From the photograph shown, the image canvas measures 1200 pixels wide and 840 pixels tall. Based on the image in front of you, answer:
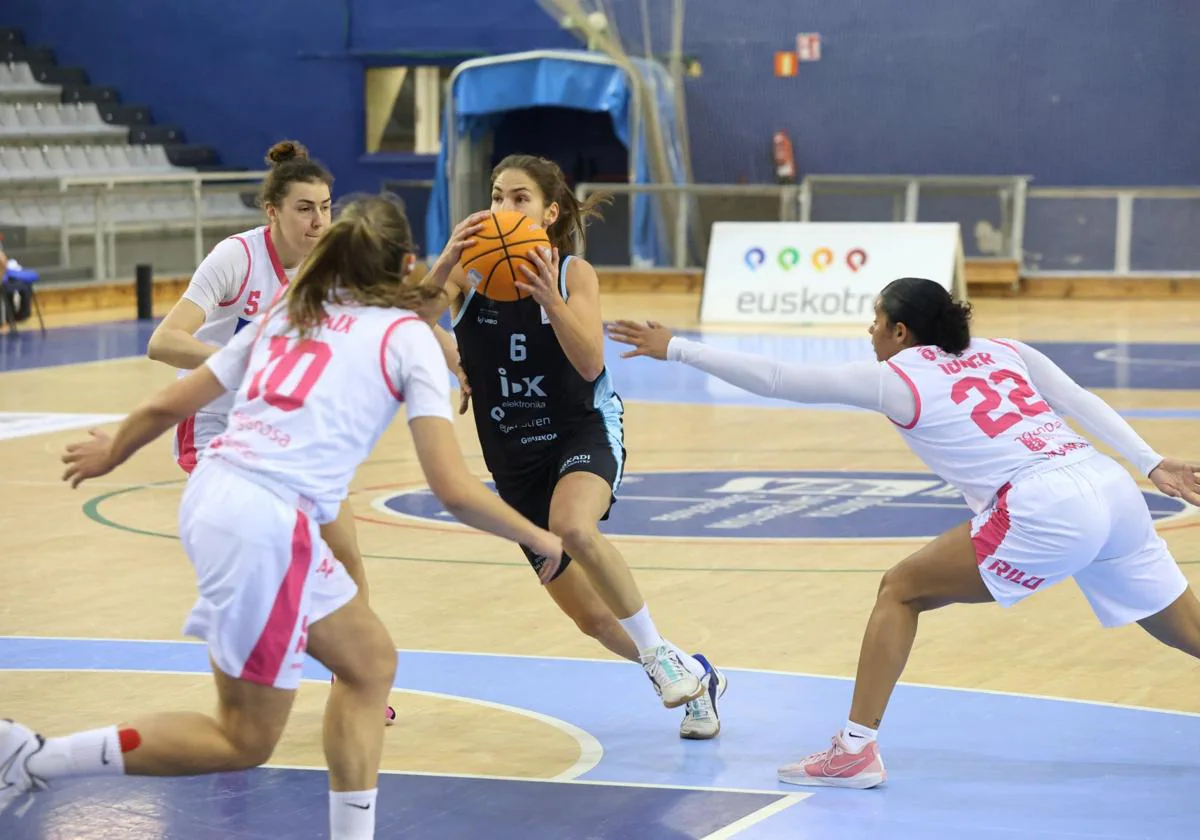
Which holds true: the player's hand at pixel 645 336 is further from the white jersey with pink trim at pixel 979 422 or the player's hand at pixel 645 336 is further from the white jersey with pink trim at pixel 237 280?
the white jersey with pink trim at pixel 237 280

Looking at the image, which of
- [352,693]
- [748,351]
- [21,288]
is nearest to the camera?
[352,693]

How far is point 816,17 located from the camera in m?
25.0

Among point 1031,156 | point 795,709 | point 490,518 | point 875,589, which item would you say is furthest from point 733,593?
point 1031,156

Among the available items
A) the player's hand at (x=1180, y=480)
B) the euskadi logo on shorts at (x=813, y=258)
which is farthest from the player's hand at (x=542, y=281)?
the euskadi logo on shorts at (x=813, y=258)

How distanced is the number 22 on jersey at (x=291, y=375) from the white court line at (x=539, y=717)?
1.69 metres

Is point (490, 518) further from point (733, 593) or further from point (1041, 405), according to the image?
point (733, 593)

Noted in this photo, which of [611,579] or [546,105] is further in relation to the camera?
[546,105]

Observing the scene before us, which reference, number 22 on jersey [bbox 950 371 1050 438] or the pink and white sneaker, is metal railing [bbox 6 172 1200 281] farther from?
the pink and white sneaker

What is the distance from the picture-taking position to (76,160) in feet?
80.6

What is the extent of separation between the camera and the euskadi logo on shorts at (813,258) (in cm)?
1994

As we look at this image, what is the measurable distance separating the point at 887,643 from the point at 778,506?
461 centimetres

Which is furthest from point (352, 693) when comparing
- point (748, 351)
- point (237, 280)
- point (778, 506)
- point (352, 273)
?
point (748, 351)

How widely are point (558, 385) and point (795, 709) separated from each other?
1.28m

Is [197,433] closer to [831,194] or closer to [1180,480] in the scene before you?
[1180,480]
